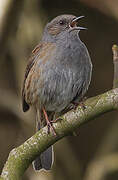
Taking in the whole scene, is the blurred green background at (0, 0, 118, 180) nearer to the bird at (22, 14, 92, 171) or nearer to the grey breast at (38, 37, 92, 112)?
the bird at (22, 14, 92, 171)

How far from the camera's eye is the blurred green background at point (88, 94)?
5.64 meters

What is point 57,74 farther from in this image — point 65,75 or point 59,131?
point 59,131

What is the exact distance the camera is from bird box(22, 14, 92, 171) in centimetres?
396

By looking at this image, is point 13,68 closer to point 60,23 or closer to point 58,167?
point 58,167

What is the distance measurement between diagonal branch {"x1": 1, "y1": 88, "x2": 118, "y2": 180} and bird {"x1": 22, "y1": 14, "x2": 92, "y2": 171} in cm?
64

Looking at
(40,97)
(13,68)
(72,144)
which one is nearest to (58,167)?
(72,144)

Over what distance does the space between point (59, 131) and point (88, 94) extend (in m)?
3.38

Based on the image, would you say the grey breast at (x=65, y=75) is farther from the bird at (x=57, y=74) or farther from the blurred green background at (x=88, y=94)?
the blurred green background at (x=88, y=94)

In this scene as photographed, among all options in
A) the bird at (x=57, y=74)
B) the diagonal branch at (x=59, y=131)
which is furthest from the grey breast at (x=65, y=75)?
the diagonal branch at (x=59, y=131)

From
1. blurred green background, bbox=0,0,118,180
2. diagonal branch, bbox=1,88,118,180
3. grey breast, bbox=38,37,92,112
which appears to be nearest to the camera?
diagonal branch, bbox=1,88,118,180

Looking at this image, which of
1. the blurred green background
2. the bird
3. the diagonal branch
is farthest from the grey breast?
the blurred green background

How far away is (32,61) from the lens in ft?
14.0

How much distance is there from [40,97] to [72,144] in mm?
2541

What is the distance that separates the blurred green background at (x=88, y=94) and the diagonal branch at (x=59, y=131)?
173 cm
